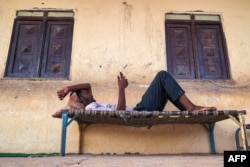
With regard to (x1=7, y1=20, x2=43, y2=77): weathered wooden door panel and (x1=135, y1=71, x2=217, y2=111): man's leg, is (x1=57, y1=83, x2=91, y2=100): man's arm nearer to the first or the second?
(x1=135, y1=71, x2=217, y2=111): man's leg

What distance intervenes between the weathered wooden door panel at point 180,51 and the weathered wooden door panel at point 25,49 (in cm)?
188

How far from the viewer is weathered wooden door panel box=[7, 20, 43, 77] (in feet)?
11.9

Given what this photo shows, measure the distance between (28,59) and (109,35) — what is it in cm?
120

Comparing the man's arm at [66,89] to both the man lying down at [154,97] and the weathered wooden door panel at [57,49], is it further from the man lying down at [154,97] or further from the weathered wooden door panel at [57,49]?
the weathered wooden door panel at [57,49]

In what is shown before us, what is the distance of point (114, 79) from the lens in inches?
142

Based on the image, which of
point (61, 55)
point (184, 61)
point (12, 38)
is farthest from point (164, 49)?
point (12, 38)

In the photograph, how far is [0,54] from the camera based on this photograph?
3639mm

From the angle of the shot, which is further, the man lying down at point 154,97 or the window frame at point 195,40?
the window frame at point 195,40

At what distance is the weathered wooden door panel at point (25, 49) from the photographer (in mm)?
3615

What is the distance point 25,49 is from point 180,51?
2.23 m

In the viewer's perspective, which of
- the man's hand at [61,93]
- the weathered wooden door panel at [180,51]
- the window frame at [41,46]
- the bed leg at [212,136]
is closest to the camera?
the man's hand at [61,93]

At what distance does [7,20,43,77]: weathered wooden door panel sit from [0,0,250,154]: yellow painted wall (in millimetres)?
106

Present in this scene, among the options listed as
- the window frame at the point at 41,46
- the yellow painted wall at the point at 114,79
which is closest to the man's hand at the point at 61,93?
the yellow painted wall at the point at 114,79

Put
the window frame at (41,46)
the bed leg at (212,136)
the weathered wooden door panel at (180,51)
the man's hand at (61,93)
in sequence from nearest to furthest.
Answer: the man's hand at (61,93) < the bed leg at (212,136) < the window frame at (41,46) < the weathered wooden door panel at (180,51)
